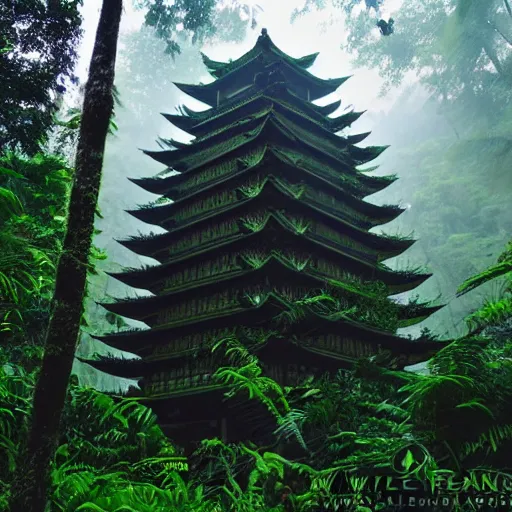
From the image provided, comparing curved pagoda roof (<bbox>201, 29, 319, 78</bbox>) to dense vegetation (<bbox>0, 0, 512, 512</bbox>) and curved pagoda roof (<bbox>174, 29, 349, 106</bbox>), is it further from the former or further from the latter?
dense vegetation (<bbox>0, 0, 512, 512</bbox>)

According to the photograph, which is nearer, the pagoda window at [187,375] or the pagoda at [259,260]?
the pagoda at [259,260]

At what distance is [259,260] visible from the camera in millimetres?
11727

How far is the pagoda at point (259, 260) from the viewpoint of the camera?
10984mm

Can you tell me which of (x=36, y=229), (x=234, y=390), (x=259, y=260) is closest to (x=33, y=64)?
(x=36, y=229)

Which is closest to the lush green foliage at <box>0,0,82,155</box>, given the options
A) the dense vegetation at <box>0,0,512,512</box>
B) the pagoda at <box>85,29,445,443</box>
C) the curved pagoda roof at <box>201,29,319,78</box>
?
the dense vegetation at <box>0,0,512,512</box>

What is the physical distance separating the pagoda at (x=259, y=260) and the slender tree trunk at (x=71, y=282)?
421cm

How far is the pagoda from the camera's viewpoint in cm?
1098

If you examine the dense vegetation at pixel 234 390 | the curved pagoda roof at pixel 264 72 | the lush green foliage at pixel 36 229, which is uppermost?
the curved pagoda roof at pixel 264 72

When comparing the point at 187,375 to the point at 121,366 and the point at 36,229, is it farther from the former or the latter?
the point at 36,229

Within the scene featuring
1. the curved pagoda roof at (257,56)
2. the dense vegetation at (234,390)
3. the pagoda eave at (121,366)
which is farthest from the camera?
the curved pagoda roof at (257,56)

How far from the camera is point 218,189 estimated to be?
14.3 metres

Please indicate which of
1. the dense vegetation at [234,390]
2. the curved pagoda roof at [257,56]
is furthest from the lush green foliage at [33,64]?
the curved pagoda roof at [257,56]

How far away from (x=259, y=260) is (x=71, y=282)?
7.12m

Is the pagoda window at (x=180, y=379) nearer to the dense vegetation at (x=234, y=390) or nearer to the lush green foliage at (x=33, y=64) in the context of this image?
the dense vegetation at (x=234, y=390)
